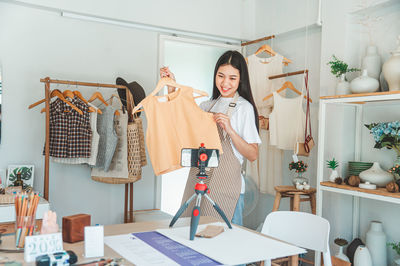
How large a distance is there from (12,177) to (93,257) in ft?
7.42

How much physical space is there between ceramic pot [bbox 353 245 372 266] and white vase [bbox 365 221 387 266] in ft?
0.41

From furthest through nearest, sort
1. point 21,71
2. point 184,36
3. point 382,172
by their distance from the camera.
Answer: point 184,36 → point 21,71 → point 382,172

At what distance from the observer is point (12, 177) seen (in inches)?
124

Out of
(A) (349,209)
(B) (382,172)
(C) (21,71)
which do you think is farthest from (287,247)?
(C) (21,71)

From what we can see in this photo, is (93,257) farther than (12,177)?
No

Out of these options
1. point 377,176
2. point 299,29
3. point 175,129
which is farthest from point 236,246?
point 299,29

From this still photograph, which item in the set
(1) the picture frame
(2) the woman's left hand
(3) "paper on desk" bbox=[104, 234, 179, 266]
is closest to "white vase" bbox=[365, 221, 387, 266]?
(2) the woman's left hand

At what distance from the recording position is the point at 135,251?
1.31m

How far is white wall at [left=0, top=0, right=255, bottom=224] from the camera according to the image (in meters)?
3.26

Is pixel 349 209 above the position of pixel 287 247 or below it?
below

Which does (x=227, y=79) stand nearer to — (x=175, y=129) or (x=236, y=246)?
(x=175, y=129)

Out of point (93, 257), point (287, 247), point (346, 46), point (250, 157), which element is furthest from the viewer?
point (346, 46)

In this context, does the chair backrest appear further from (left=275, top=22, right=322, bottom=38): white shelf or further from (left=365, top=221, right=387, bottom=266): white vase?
(left=275, top=22, right=322, bottom=38): white shelf

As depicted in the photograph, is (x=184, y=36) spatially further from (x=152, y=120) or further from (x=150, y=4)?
(x=152, y=120)
